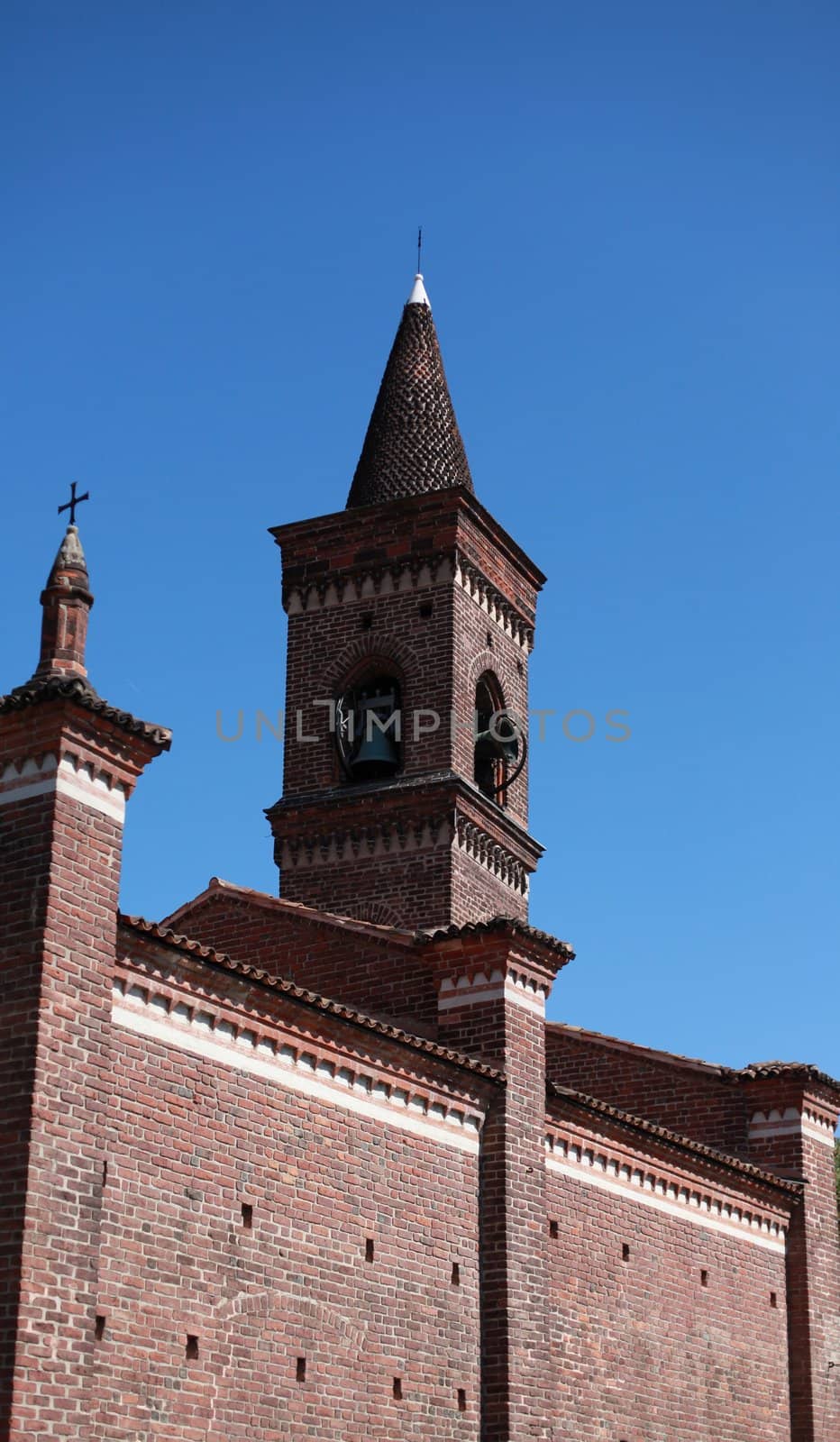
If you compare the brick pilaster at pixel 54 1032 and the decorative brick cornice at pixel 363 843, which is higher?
the decorative brick cornice at pixel 363 843

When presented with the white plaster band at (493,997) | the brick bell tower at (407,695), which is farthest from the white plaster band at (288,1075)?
the brick bell tower at (407,695)

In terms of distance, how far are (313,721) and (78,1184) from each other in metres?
14.8

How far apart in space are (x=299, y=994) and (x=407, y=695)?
11019 mm

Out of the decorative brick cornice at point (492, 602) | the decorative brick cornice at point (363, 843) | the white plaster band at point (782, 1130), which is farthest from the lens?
the decorative brick cornice at point (492, 602)

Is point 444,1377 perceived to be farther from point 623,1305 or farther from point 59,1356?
point 59,1356

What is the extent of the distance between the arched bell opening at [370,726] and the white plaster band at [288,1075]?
8408 mm

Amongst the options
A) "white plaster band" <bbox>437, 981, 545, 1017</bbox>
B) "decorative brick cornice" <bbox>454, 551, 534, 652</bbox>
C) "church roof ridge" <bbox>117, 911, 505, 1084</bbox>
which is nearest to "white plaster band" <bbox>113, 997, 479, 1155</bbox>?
"church roof ridge" <bbox>117, 911, 505, 1084</bbox>

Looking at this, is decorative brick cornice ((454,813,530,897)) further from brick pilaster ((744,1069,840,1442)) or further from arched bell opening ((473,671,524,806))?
brick pilaster ((744,1069,840,1442))

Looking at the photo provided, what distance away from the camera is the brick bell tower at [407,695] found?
2633cm

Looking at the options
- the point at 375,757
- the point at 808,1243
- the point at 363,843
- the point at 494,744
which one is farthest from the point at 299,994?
the point at 808,1243

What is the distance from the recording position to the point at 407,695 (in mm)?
27234

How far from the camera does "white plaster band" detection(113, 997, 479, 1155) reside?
49.2ft

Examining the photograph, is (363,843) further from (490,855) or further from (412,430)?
(412,430)

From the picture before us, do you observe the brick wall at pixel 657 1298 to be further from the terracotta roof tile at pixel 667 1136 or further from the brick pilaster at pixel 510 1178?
the brick pilaster at pixel 510 1178
